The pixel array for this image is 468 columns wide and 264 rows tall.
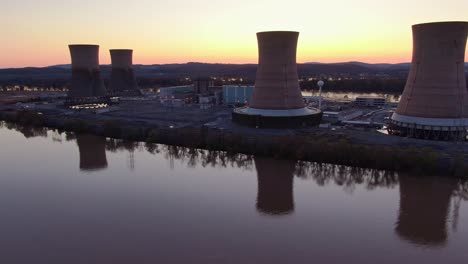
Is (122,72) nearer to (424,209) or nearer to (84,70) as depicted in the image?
(84,70)

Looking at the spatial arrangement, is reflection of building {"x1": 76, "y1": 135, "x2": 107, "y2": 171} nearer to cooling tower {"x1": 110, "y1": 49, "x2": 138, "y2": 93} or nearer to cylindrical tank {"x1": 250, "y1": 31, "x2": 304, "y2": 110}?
cylindrical tank {"x1": 250, "y1": 31, "x2": 304, "y2": 110}

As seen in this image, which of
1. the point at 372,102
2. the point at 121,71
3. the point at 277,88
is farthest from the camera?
the point at 121,71

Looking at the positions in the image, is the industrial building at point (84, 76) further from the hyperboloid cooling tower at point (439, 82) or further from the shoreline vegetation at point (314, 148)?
the hyperboloid cooling tower at point (439, 82)

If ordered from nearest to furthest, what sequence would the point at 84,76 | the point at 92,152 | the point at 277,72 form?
the point at 92,152
the point at 277,72
the point at 84,76

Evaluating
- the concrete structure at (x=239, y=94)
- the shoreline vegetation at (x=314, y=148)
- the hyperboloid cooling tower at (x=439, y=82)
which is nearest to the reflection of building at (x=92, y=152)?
the shoreline vegetation at (x=314, y=148)

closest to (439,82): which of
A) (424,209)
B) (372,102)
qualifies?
(424,209)

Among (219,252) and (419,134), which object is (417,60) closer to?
(419,134)

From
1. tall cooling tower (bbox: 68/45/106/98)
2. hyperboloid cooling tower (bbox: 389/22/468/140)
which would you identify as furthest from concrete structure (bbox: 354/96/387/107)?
tall cooling tower (bbox: 68/45/106/98)
